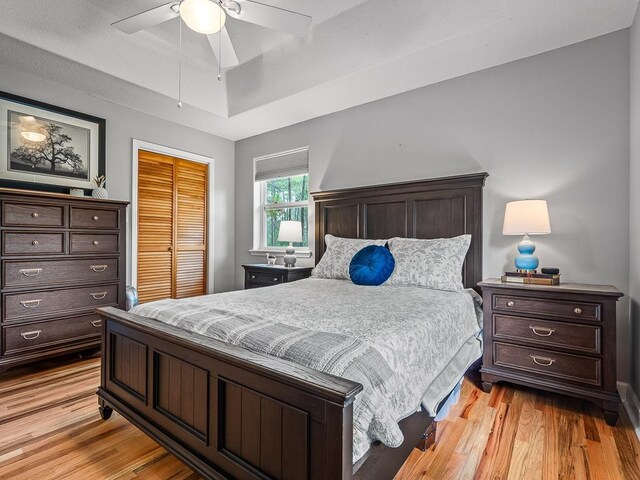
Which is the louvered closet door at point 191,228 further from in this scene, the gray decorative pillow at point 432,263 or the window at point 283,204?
the gray decorative pillow at point 432,263

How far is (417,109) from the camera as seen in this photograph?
3.27 meters

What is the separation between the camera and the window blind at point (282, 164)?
166 inches

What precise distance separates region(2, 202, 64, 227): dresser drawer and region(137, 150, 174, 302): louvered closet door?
3.55ft

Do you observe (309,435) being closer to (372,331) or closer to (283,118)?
(372,331)

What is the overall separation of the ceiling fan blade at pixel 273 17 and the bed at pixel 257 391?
181cm

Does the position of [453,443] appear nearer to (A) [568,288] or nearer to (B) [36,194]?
(A) [568,288]

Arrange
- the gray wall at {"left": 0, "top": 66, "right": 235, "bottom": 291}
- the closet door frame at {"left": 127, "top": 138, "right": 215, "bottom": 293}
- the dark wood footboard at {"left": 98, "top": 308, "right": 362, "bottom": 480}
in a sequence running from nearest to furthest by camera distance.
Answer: the dark wood footboard at {"left": 98, "top": 308, "right": 362, "bottom": 480}, the gray wall at {"left": 0, "top": 66, "right": 235, "bottom": 291}, the closet door frame at {"left": 127, "top": 138, "right": 215, "bottom": 293}

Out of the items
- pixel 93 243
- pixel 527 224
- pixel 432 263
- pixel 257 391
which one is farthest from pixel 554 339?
pixel 93 243

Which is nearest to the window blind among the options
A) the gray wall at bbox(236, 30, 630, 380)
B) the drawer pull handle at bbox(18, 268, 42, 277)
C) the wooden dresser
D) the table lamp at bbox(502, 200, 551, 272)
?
the gray wall at bbox(236, 30, 630, 380)

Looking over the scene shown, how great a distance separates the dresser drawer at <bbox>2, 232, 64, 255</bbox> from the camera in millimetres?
2549

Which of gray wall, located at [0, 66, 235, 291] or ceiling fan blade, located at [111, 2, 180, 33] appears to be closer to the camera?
ceiling fan blade, located at [111, 2, 180, 33]

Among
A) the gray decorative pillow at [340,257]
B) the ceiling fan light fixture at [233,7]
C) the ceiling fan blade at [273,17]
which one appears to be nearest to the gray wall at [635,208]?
the gray decorative pillow at [340,257]

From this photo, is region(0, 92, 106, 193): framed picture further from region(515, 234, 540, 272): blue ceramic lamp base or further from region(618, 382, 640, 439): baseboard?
region(618, 382, 640, 439): baseboard

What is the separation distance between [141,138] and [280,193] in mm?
1769
